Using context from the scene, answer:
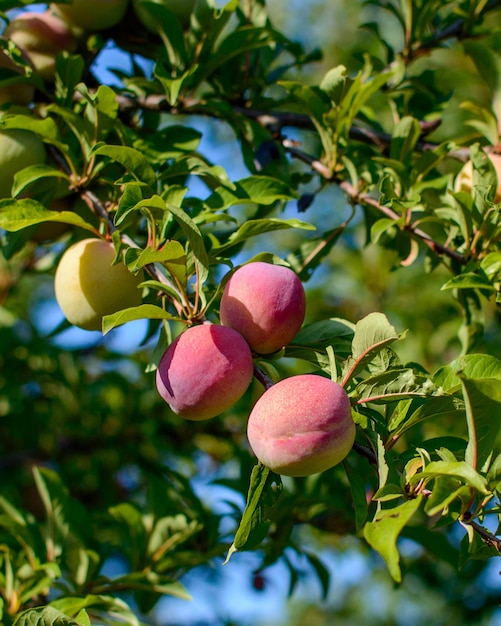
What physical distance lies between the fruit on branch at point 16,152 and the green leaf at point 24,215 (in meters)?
0.21

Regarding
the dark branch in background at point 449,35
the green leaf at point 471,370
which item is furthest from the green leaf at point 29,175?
the dark branch in background at point 449,35

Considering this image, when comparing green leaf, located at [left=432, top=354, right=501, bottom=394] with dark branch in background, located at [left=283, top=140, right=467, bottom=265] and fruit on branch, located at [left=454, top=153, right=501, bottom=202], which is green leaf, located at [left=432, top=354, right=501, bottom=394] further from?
fruit on branch, located at [left=454, top=153, right=501, bottom=202]

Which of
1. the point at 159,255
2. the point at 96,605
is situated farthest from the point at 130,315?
the point at 96,605

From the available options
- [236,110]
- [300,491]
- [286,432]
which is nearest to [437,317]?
[300,491]

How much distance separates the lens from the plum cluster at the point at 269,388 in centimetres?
76

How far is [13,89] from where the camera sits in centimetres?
135

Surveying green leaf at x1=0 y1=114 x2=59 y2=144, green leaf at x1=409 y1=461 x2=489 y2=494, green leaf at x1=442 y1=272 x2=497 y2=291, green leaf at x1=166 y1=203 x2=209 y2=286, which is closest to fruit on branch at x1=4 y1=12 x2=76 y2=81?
green leaf at x1=0 y1=114 x2=59 y2=144

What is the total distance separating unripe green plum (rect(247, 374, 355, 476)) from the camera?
0.76 meters

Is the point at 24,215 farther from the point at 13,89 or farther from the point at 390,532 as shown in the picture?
the point at 390,532

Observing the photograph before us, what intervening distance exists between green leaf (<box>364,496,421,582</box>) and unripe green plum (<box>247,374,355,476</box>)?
10 cm

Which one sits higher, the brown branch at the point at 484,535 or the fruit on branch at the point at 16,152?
the fruit on branch at the point at 16,152

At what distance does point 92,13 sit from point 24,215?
2.33ft

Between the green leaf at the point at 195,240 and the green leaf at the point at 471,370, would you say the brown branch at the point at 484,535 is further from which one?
the green leaf at the point at 195,240

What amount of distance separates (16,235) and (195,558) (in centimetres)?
78
